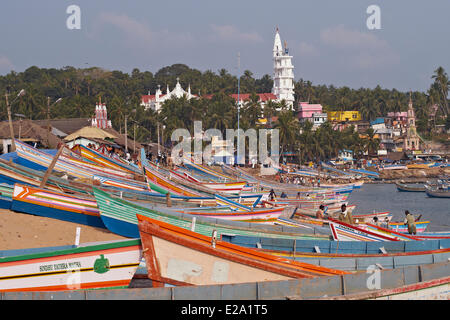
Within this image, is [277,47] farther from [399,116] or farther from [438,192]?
[438,192]

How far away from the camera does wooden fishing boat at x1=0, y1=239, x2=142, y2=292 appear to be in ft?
35.6

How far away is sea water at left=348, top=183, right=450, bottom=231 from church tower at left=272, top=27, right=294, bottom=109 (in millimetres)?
55828

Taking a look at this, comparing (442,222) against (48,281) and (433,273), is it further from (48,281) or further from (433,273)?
(48,281)

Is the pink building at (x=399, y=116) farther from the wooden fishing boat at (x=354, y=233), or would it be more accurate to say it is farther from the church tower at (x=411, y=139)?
the wooden fishing boat at (x=354, y=233)

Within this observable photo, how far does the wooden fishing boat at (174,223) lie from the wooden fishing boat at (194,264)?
12.9 ft

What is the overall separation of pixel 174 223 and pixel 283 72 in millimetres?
112623

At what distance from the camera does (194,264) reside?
10656 millimetres

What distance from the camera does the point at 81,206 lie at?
19.8m

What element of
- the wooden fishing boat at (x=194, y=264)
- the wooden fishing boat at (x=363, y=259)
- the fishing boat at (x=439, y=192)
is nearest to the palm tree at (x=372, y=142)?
the fishing boat at (x=439, y=192)

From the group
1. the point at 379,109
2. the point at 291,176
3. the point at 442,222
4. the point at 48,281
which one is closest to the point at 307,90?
the point at 379,109

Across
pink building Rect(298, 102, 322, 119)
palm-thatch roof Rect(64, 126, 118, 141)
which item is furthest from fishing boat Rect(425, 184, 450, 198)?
pink building Rect(298, 102, 322, 119)

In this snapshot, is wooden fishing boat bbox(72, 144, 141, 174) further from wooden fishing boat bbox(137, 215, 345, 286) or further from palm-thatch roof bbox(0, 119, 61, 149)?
wooden fishing boat bbox(137, 215, 345, 286)

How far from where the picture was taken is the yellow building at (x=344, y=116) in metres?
124
